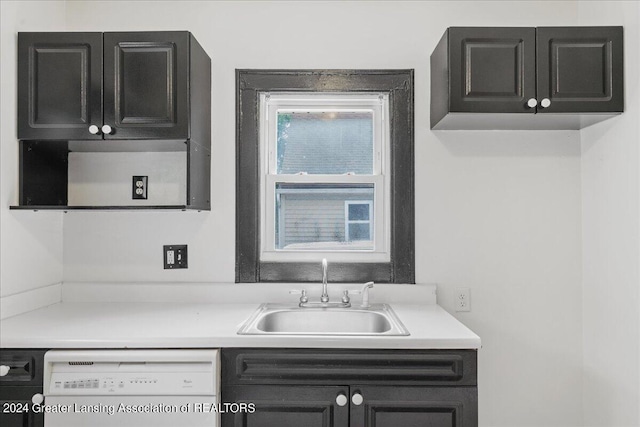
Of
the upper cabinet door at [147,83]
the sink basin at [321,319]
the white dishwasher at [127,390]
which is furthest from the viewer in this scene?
the sink basin at [321,319]

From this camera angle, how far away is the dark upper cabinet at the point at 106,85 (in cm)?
197

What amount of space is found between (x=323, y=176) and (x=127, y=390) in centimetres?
129

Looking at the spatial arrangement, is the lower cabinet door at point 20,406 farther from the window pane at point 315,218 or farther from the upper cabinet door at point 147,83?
the window pane at point 315,218

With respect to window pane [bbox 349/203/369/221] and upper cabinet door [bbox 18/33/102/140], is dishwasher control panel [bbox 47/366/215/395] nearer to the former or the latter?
upper cabinet door [bbox 18/33/102/140]

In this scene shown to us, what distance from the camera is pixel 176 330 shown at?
1.79 meters

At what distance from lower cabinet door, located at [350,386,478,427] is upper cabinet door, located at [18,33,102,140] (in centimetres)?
151

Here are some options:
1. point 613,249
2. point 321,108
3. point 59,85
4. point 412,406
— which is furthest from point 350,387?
point 59,85

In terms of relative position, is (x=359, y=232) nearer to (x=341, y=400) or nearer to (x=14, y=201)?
(x=341, y=400)

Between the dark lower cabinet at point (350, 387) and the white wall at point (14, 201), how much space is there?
104 cm

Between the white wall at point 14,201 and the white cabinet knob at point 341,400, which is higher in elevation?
the white wall at point 14,201

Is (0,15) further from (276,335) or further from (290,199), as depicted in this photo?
(276,335)

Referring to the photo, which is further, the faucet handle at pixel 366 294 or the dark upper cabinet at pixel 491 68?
the faucet handle at pixel 366 294

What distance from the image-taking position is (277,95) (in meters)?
2.39

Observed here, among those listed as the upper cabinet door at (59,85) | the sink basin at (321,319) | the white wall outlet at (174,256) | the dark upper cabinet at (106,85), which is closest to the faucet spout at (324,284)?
the sink basin at (321,319)
